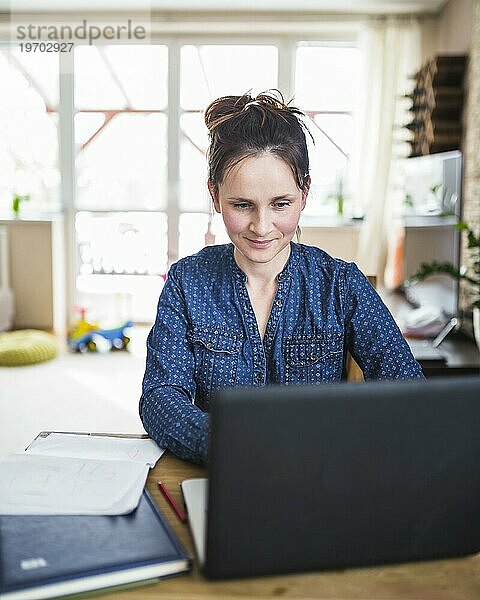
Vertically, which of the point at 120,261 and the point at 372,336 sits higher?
→ the point at 372,336

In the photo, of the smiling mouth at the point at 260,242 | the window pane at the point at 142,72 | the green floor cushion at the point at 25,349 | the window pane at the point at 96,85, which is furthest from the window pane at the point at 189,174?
the smiling mouth at the point at 260,242

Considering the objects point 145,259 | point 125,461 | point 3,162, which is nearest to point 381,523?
point 125,461

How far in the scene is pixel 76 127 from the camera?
5.55m

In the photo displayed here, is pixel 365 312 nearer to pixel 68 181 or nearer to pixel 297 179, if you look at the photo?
pixel 297 179

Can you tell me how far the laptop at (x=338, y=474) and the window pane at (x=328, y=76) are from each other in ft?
16.1

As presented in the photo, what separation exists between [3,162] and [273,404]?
209 inches

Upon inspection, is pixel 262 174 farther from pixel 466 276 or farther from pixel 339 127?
pixel 339 127

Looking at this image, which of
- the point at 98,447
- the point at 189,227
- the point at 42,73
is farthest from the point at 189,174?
the point at 98,447

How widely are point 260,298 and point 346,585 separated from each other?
69 cm

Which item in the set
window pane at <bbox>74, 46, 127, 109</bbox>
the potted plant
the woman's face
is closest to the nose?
the woman's face

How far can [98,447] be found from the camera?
1.14 metres

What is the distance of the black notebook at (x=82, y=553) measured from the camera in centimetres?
75

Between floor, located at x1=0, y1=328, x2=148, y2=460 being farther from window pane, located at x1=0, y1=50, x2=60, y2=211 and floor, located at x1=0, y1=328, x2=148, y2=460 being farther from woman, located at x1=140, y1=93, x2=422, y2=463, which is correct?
woman, located at x1=140, y1=93, x2=422, y2=463

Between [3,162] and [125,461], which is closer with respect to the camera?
[125,461]
